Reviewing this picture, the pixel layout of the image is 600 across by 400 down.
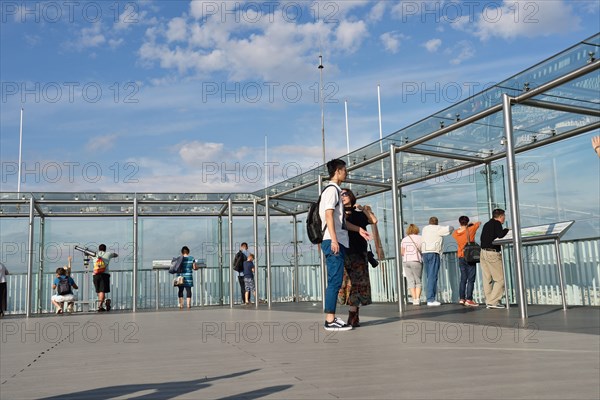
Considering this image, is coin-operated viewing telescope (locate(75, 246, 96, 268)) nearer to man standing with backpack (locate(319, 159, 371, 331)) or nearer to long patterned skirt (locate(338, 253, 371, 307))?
long patterned skirt (locate(338, 253, 371, 307))

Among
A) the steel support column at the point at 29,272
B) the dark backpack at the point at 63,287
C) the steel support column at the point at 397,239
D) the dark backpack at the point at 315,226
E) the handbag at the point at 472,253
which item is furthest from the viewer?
the dark backpack at the point at 63,287

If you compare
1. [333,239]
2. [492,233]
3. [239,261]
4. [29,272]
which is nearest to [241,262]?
[239,261]

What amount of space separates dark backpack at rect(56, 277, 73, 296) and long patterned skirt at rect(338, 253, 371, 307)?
Result: 1055cm

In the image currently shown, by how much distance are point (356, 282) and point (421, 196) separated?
24.6ft

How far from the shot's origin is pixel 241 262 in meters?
17.5

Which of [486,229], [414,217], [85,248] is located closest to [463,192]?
[414,217]

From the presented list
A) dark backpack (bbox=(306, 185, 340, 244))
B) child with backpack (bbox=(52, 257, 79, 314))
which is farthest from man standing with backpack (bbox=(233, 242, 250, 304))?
dark backpack (bbox=(306, 185, 340, 244))

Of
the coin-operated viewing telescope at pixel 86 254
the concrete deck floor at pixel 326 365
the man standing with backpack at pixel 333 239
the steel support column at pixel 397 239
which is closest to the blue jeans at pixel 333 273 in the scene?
the man standing with backpack at pixel 333 239

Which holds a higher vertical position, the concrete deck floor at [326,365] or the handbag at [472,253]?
the handbag at [472,253]

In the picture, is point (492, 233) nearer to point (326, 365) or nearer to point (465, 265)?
point (465, 265)

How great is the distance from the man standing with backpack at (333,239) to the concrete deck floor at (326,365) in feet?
0.96

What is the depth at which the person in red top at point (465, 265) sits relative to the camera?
1143 cm

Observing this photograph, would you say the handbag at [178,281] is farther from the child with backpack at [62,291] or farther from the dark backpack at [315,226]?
the dark backpack at [315,226]

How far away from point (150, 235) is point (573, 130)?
38.7ft
